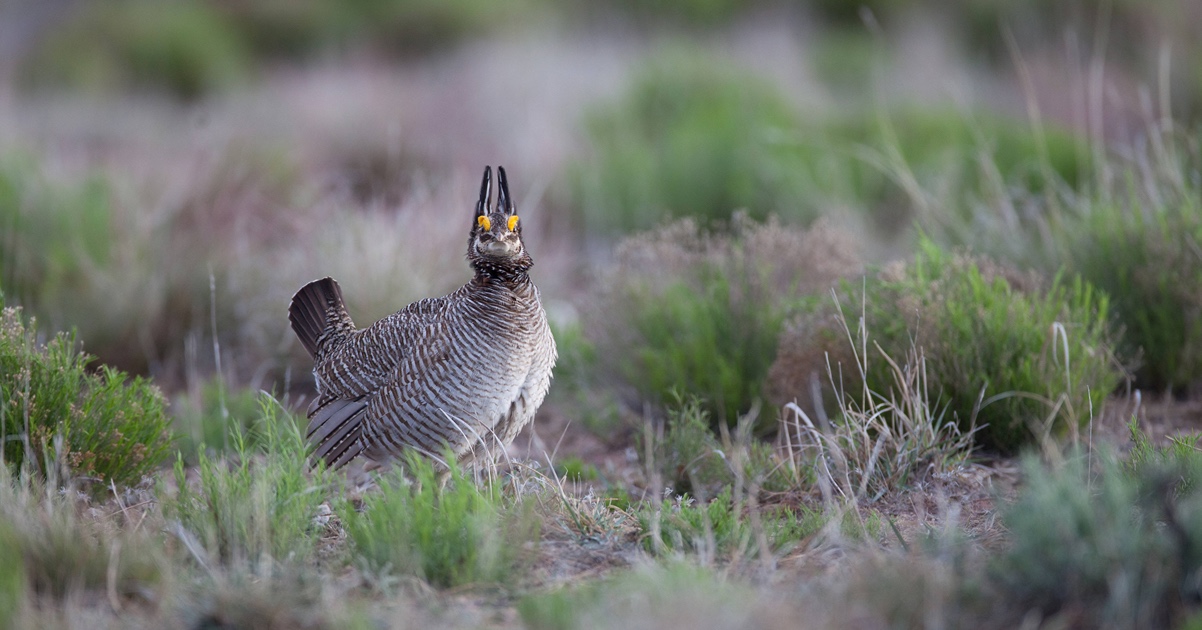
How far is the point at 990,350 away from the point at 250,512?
127 inches

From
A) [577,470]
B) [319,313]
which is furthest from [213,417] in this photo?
[577,470]

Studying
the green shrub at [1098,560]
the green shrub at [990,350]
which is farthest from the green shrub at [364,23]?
the green shrub at [1098,560]

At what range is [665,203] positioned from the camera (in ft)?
30.3

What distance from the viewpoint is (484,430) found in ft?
14.8

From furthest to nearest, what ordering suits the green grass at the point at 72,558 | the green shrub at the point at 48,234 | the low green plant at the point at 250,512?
the green shrub at the point at 48,234 → the low green plant at the point at 250,512 → the green grass at the point at 72,558

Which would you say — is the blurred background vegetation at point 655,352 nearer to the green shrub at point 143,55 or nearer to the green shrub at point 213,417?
the green shrub at point 213,417

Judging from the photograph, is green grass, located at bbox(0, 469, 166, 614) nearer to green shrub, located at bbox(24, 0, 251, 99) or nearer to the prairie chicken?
the prairie chicken

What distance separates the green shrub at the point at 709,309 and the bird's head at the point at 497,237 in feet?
4.61

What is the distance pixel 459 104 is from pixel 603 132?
6.73 ft

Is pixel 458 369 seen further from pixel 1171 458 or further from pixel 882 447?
pixel 1171 458

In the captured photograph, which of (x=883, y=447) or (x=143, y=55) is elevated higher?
(x=143, y=55)

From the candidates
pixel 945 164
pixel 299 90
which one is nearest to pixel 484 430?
pixel 945 164

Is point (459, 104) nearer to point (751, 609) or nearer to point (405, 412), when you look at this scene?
point (405, 412)

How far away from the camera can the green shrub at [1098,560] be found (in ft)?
9.40
